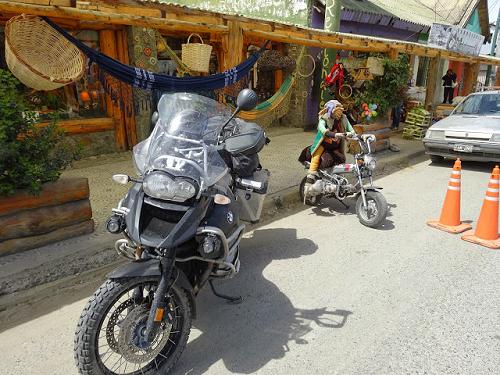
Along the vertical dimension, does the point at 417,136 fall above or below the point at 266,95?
below

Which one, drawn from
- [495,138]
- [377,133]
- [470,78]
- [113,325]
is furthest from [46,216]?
[470,78]

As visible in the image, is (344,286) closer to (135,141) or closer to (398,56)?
(135,141)

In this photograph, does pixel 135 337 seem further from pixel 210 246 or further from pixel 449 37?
pixel 449 37

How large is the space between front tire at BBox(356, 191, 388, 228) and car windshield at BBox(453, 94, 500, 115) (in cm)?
560

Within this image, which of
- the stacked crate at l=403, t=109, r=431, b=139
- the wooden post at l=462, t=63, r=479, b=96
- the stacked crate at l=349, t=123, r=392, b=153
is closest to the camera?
the stacked crate at l=349, t=123, r=392, b=153

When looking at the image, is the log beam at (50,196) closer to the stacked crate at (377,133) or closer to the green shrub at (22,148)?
the green shrub at (22,148)

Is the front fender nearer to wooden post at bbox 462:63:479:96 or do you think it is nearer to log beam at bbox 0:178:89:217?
log beam at bbox 0:178:89:217

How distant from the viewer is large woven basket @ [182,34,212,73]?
5.92 m

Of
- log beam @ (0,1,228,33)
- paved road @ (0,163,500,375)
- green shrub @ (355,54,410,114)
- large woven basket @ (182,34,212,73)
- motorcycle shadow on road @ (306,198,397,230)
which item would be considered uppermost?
log beam @ (0,1,228,33)

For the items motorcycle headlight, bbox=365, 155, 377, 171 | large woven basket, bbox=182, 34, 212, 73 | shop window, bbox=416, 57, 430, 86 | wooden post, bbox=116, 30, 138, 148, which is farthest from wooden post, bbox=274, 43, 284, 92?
shop window, bbox=416, 57, 430, 86

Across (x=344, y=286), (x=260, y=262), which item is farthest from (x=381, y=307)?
(x=260, y=262)

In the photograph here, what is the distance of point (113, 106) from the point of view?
26.2ft

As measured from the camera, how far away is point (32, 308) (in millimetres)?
3295

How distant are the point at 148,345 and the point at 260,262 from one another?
192 cm
